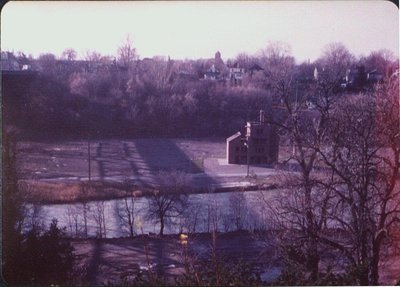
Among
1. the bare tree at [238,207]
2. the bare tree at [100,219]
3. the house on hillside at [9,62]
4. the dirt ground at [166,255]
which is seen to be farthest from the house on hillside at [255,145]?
the house on hillside at [9,62]

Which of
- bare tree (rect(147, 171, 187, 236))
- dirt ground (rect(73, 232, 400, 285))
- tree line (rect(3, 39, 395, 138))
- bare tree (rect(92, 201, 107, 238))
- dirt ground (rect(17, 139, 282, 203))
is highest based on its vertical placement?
tree line (rect(3, 39, 395, 138))

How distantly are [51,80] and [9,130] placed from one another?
0.48 meters

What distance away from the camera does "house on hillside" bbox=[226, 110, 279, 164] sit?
11.8 ft

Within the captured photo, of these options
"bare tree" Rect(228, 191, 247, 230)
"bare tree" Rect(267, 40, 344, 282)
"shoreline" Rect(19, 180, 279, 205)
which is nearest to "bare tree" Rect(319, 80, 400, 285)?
"bare tree" Rect(267, 40, 344, 282)

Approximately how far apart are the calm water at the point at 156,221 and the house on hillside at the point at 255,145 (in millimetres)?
340

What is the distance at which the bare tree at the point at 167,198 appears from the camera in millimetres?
3773

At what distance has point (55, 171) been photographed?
3520 mm

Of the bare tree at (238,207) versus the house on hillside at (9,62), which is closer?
the house on hillside at (9,62)

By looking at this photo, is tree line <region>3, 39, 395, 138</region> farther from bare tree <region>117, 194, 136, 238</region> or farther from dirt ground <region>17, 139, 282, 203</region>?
bare tree <region>117, 194, 136, 238</region>

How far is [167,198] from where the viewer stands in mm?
3992

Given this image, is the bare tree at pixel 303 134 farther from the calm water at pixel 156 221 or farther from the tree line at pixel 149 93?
the calm water at pixel 156 221

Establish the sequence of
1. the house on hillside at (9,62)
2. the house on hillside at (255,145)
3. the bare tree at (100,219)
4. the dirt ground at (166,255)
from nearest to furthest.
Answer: the house on hillside at (9,62) < the dirt ground at (166,255) < the house on hillside at (255,145) < the bare tree at (100,219)

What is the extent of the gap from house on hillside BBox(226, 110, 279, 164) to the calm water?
1.12 feet

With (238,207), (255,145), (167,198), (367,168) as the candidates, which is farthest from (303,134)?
(167,198)
